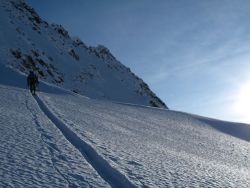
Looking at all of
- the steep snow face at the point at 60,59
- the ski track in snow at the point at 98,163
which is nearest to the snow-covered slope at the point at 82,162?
the ski track in snow at the point at 98,163

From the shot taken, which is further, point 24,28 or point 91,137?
point 24,28

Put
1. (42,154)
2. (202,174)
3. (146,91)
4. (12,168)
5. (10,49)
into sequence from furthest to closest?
(146,91) < (10,49) < (202,174) < (42,154) < (12,168)

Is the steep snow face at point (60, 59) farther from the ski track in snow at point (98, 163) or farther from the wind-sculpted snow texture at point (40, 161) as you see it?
the wind-sculpted snow texture at point (40, 161)

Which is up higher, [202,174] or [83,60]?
[83,60]

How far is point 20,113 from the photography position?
1742 cm

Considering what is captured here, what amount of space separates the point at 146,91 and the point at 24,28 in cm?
4090

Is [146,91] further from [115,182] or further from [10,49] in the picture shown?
[115,182]

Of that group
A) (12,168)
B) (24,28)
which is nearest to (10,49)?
(24,28)

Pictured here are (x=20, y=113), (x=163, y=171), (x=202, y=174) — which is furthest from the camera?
(x=20, y=113)

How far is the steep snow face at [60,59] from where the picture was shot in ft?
254

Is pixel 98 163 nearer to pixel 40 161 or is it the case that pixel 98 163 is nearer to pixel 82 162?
Result: pixel 82 162

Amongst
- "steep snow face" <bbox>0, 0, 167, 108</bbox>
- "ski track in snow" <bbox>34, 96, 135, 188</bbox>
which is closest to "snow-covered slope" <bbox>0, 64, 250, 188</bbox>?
"ski track in snow" <bbox>34, 96, 135, 188</bbox>

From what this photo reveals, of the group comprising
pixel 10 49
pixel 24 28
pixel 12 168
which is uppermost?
pixel 24 28

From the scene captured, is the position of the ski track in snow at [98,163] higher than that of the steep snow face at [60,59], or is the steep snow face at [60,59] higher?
the steep snow face at [60,59]
